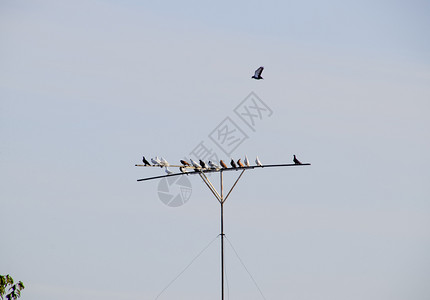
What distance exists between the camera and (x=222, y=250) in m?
62.5

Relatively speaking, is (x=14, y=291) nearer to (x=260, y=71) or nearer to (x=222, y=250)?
(x=222, y=250)

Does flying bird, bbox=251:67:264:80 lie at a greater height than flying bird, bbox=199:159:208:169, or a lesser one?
greater

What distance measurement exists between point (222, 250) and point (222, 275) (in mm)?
1453

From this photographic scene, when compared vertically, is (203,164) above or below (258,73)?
below

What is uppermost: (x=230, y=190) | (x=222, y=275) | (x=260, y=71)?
(x=260, y=71)

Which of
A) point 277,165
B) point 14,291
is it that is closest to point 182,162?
point 277,165

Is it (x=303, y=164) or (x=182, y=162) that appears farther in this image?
(x=182, y=162)

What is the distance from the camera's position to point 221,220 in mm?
63344

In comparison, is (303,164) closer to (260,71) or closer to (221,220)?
(221,220)

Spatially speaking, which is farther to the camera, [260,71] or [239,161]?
[260,71]

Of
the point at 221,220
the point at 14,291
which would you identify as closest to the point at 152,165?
the point at 221,220

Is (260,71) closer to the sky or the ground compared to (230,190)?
closer to the sky

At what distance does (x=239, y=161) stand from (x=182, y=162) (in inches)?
164

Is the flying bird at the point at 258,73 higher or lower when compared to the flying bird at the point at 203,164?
higher
